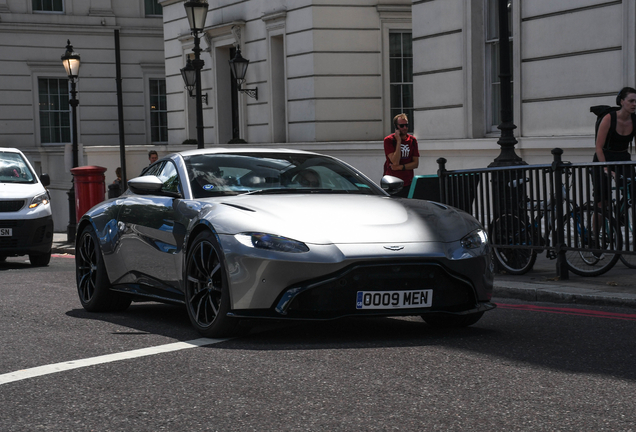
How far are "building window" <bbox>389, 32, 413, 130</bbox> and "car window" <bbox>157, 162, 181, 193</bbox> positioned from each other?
587 inches

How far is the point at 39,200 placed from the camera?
14.7 meters

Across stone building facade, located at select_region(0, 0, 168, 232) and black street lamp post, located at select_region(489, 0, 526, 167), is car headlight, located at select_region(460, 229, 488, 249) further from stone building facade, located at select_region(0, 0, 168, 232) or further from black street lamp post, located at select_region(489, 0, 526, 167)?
stone building facade, located at select_region(0, 0, 168, 232)

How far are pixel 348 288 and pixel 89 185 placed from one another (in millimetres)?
13635

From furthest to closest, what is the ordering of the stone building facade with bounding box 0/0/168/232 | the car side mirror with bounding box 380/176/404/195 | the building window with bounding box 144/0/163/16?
the building window with bounding box 144/0/163/16, the stone building facade with bounding box 0/0/168/232, the car side mirror with bounding box 380/176/404/195

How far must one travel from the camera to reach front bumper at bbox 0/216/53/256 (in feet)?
46.5

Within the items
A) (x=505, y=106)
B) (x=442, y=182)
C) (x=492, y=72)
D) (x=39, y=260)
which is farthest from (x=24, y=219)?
(x=492, y=72)

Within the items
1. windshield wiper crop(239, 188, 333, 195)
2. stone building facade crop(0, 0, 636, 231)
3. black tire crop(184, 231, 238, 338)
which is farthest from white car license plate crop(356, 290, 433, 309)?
stone building facade crop(0, 0, 636, 231)

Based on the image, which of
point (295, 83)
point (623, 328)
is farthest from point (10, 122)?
point (623, 328)

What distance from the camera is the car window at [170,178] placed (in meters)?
7.69

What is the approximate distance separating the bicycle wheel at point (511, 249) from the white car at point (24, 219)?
270 inches

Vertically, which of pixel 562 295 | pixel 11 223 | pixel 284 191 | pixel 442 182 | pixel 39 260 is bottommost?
pixel 39 260

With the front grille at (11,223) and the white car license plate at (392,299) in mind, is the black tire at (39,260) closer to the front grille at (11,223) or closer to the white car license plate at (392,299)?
the front grille at (11,223)

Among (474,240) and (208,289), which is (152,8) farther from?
(474,240)

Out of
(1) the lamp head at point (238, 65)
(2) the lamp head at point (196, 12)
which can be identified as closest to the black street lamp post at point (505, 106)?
(2) the lamp head at point (196, 12)
